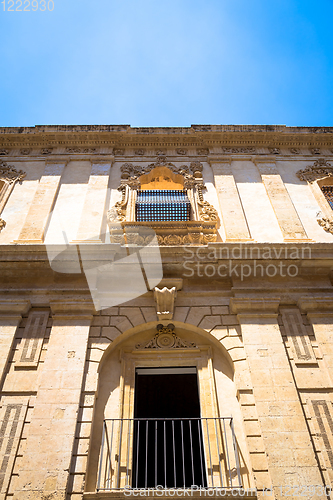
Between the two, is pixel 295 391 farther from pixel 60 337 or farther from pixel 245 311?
pixel 60 337

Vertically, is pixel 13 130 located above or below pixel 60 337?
above

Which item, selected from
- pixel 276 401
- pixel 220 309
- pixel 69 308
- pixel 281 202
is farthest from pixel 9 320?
pixel 281 202

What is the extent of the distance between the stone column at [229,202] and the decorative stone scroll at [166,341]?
2511 millimetres

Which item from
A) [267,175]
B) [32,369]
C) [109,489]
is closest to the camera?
[109,489]

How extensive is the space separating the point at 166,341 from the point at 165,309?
58 centimetres

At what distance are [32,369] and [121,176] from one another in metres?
Result: 5.63

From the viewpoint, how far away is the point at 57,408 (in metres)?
6.01

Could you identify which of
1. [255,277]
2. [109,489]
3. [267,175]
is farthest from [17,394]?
[267,175]

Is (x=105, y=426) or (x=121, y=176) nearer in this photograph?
(x=105, y=426)

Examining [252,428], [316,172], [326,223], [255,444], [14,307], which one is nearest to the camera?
[255,444]

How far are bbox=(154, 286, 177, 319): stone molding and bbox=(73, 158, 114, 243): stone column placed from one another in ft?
6.96

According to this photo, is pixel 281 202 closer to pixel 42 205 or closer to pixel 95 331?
pixel 95 331

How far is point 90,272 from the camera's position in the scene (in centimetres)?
775

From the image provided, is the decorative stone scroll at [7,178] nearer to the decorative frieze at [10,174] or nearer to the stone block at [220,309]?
the decorative frieze at [10,174]
